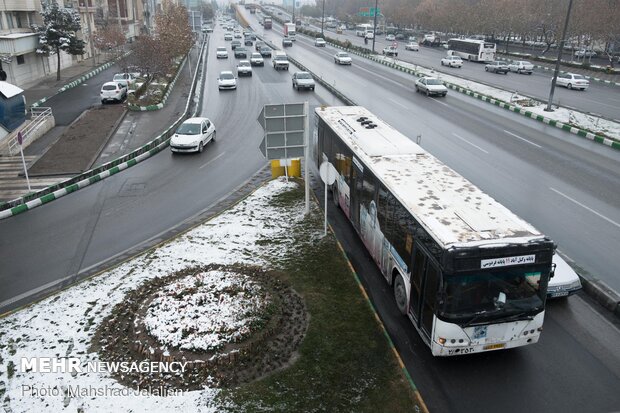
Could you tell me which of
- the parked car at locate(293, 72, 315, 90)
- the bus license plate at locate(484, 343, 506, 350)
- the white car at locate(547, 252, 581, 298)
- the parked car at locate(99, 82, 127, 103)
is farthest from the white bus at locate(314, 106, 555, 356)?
the parked car at locate(99, 82, 127, 103)

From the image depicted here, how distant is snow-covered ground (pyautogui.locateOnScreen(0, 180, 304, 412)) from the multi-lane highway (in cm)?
146

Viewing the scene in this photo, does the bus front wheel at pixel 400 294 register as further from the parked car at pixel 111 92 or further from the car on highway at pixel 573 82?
the car on highway at pixel 573 82

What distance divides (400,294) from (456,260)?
9.49ft

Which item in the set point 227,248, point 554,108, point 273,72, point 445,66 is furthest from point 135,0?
point 227,248

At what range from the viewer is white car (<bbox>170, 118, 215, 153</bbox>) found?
23688 mm

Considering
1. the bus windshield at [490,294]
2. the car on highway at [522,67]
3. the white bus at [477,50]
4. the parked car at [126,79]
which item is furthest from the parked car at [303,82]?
the bus windshield at [490,294]

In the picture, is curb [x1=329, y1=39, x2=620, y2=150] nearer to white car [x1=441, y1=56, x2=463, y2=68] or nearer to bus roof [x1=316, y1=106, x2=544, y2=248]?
white car [x1=441, y1=56, x2=463, y2=68]

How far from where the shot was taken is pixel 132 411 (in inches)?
316

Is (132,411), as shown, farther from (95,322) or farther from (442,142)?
(442,142)

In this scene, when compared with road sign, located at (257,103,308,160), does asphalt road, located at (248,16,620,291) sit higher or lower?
lower

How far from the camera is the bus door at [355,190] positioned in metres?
13.4

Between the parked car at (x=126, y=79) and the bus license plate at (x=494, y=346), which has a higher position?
the parked car at (x=126, y=79)

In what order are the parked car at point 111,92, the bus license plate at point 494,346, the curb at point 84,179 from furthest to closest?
the parked car at point 111,92 < the curb at point 84,179 < the bus license plate at point 494,346

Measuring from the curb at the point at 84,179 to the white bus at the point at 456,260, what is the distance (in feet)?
44.0
